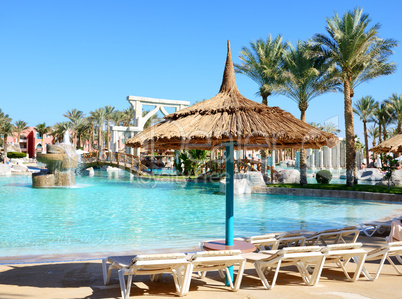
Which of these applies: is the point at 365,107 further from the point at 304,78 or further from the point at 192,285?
the point at 192,285

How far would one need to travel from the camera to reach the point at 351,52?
19.7m

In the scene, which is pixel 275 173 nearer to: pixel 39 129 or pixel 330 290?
pixel 330 290

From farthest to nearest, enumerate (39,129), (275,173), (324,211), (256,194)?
(39,129) < (275,173) < (256,194) < (324,211)

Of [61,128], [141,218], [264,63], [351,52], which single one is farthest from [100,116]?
[141,218]

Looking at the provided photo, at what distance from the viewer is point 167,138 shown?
4.98 metres

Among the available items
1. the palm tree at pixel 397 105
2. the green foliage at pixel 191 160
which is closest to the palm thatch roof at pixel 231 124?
the green foliage at pixel 191 160

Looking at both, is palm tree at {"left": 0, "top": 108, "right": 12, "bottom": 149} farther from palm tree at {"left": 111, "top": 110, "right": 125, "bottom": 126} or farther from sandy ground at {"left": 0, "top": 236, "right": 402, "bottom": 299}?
sandy ground at {"left": 0, "top": 236, "right": 402, "bottom": 299}

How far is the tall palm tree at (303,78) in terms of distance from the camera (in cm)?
2189

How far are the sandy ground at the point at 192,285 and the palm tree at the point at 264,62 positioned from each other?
20.0 metres

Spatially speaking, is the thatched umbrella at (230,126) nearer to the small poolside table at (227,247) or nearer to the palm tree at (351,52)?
the small poolside table at (227,247)

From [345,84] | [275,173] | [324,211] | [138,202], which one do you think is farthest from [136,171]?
[324,211]

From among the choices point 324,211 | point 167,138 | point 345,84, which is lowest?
point 324,211

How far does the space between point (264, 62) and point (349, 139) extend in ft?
25.5

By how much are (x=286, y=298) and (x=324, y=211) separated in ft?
31.7
